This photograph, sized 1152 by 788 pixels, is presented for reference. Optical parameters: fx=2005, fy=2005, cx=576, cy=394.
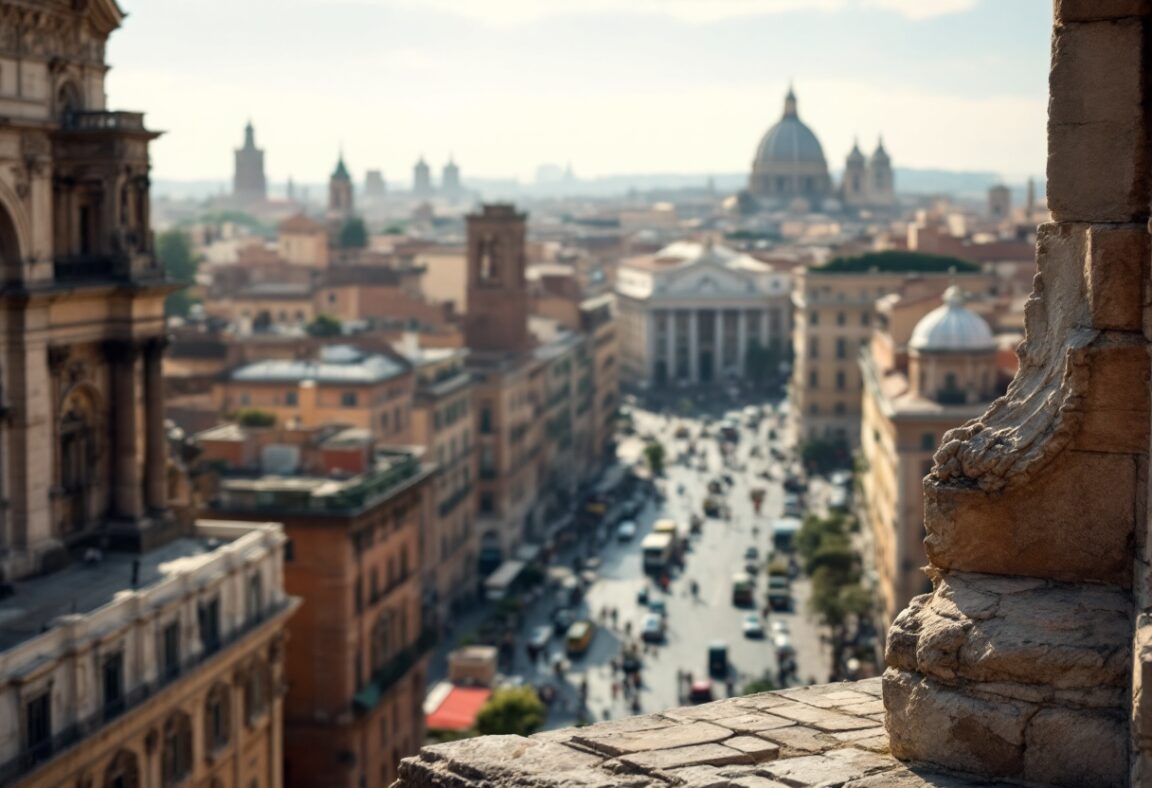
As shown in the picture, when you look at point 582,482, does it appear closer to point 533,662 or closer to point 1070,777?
point 533,662

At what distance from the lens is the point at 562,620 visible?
55.8 m

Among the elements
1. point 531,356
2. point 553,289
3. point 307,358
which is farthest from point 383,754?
point 553,289

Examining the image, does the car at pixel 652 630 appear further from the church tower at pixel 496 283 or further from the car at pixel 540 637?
the church tower at pixel 496 283

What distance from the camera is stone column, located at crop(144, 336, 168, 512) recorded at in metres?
29.4

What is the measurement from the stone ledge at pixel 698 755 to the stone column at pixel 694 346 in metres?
129

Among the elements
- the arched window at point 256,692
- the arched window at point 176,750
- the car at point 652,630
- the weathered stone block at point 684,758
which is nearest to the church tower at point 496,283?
the car at point 652,630

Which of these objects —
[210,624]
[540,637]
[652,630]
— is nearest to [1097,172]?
[210,624]

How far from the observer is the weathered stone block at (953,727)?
6340 millimetres

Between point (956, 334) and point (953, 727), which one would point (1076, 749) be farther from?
point (956, 334)

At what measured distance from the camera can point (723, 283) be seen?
5428 inches

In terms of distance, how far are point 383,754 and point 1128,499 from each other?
1296 inches

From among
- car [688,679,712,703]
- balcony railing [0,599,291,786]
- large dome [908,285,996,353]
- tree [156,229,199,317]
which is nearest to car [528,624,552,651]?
car [688,679,712,703]

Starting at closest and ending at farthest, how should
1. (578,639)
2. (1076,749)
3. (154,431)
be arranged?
(1076,749), (154,431), (578,639)

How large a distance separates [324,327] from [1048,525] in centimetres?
6001
